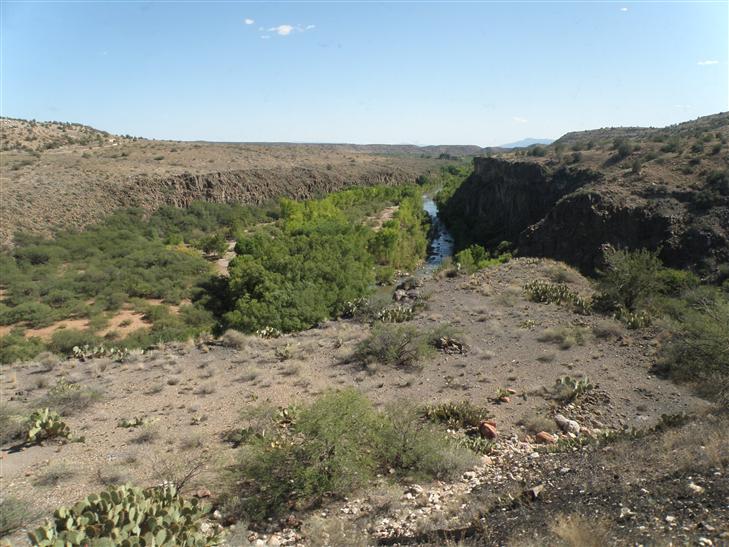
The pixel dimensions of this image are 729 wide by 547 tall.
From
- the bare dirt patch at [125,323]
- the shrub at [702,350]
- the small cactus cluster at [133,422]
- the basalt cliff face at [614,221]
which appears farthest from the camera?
the basalt cliff face at [614,221]

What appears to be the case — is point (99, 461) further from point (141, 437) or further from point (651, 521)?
point (651, 521)

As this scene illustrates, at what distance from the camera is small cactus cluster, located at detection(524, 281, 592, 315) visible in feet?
62.6

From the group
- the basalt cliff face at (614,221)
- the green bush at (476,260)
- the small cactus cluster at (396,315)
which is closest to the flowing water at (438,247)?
the green bush at (476,260)

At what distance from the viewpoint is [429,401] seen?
39.3 ft

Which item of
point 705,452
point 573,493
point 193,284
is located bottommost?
point 193,284

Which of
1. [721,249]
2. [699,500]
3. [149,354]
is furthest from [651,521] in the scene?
[721,249]

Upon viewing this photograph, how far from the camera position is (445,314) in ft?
64.2

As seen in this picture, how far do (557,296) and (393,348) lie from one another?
9.28 meters

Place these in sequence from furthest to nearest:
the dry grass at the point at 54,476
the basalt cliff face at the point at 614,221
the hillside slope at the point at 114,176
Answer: the hillside slope at the point at 114,176 → the basalt cliff face at the point at 614,221 → the dry grass at the point at 54,476

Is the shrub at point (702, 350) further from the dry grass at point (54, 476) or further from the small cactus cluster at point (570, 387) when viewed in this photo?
the dry grass at point (54, 476)

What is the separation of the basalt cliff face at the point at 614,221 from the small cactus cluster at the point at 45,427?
23691 millimetres

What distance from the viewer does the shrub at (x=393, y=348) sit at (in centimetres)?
1480

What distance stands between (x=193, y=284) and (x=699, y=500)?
31642 millimetres

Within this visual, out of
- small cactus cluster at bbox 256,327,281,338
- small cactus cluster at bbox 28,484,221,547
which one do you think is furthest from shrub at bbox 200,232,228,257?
small cactus cluster at bbox 28,484,221,547
